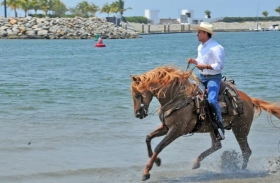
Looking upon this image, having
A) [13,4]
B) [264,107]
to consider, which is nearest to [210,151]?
[264,107]

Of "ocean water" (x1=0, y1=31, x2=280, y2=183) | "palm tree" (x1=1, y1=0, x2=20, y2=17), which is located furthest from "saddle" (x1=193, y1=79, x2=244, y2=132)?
"palm tree" (x1=1, y1=0, x2=20, y2=17)

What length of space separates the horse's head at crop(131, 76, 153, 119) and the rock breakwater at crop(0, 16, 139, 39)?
90.7 metres

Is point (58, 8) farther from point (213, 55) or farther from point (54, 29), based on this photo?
point (213, 55)

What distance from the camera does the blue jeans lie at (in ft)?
28.5

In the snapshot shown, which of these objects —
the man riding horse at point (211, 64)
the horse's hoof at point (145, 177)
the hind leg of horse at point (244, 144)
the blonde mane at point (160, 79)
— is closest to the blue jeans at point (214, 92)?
the man riding horse at point (211, 64)

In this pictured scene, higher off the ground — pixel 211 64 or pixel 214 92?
pixel 211 64

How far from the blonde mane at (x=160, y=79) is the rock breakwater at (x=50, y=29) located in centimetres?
9057

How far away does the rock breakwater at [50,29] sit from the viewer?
9838 centimetres

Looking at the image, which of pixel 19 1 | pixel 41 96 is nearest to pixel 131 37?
pixel 19 1

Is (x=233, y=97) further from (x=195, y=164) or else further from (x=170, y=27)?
(x=170, y=27)

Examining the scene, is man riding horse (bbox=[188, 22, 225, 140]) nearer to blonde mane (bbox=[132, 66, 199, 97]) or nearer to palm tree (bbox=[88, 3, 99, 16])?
blonde mane (bbox=[132, 66, 199, 97])

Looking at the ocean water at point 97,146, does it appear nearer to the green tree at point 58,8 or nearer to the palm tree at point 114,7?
the green tree at point 58,8

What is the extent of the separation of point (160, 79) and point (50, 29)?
93223mm

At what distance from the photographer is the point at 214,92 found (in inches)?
345
